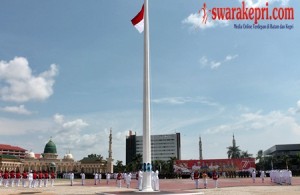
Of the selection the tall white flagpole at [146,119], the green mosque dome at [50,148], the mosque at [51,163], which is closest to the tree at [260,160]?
Result: the mosque at [51,163]

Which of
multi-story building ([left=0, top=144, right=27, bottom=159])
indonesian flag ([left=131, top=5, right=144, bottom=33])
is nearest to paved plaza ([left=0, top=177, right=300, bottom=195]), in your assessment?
indonesian flag ([left=131, top=5, right=144, bottom=33])

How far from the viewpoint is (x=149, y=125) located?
2219 centimetres

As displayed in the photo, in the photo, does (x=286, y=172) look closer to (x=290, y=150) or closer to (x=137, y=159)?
(x=137, y=159)

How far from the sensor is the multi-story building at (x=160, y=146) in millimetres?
178500

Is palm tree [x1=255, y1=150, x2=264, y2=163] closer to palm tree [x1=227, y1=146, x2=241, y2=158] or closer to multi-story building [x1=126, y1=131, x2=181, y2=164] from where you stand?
palm tree [x1=227, y1=146, x2=241, y2=158]

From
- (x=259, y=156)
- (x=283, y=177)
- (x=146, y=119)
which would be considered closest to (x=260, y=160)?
(x=259, y=156)

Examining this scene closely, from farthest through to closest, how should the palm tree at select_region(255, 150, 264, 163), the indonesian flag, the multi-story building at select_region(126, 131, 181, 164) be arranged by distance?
1. the multi-story building at select_region(126, 131, 181, 164)
2. the palm tree at select_region(255, 150, 264, 163)
3. the indonesian flag

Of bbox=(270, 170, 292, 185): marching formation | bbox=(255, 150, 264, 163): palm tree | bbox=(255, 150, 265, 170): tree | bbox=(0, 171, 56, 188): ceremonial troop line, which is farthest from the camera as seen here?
bbox=(255, 150, 264, 163): palm tree

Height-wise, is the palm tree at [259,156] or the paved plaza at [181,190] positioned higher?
the palm tree at [259,156]

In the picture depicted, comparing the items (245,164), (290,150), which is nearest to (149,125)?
(245,164)

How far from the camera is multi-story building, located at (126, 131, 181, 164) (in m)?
178

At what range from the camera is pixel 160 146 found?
597ft

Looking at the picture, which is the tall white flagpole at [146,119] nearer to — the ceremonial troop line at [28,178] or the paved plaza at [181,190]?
the paved plaza at [181,190]

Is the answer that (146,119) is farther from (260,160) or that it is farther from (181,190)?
(260,160)
